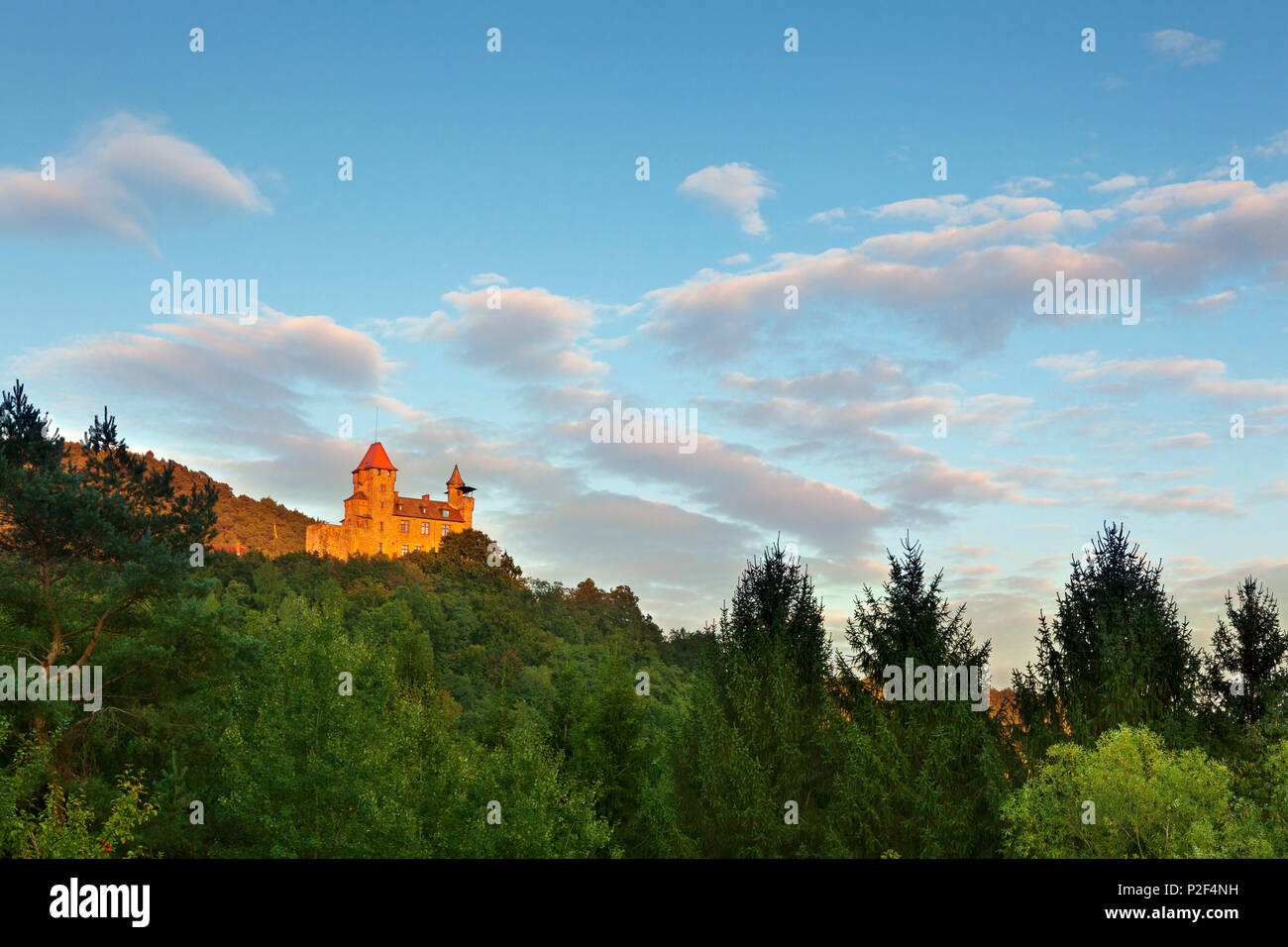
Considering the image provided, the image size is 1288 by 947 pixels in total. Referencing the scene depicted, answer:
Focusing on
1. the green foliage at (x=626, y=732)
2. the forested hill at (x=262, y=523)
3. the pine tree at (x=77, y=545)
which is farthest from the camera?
the forested hill at (x=262, y=523)

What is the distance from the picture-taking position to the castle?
16350cm

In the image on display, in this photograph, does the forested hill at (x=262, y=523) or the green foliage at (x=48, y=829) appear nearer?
the green foliage at (x=48, y=829)

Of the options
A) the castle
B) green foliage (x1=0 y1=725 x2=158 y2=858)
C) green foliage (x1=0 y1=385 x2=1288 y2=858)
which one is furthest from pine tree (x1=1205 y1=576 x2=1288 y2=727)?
the castle

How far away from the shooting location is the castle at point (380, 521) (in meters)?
164

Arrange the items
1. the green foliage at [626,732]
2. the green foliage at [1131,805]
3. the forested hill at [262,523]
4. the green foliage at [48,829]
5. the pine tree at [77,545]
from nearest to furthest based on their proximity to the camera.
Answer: the green foliage at [48,829] → the green foliage at [1131,805] → the green foliage at [626,732] → the pine tree at [77,545] → the forested hill at [262,523]

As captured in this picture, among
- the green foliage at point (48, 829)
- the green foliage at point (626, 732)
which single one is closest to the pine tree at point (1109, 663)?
the green foliage at point (626, 732)

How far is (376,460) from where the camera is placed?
565ft

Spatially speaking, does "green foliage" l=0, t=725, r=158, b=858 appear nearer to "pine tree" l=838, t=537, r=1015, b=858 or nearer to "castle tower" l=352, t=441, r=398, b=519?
"pine tree" l=838, t=537, r=1015, b=858

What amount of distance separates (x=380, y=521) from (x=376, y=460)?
11359 millimetres

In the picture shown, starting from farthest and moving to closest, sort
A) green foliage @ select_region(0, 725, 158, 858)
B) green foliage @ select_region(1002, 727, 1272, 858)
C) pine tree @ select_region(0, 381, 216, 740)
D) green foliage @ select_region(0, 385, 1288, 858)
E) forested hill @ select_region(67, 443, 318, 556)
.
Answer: forested hill @ select_region(67, 443, 318, 556), pine tree @ select_region(0, 381, 216, 740), green foliage @ select_region(0, 385, 1288, 858), green foliage @ select_region(1002, 727, 1272, 858), green foliage @ select_region(0, 725, 158, 858)

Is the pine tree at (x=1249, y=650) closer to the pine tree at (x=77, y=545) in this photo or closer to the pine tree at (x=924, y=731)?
the pine tree at (x=924, y=731)
